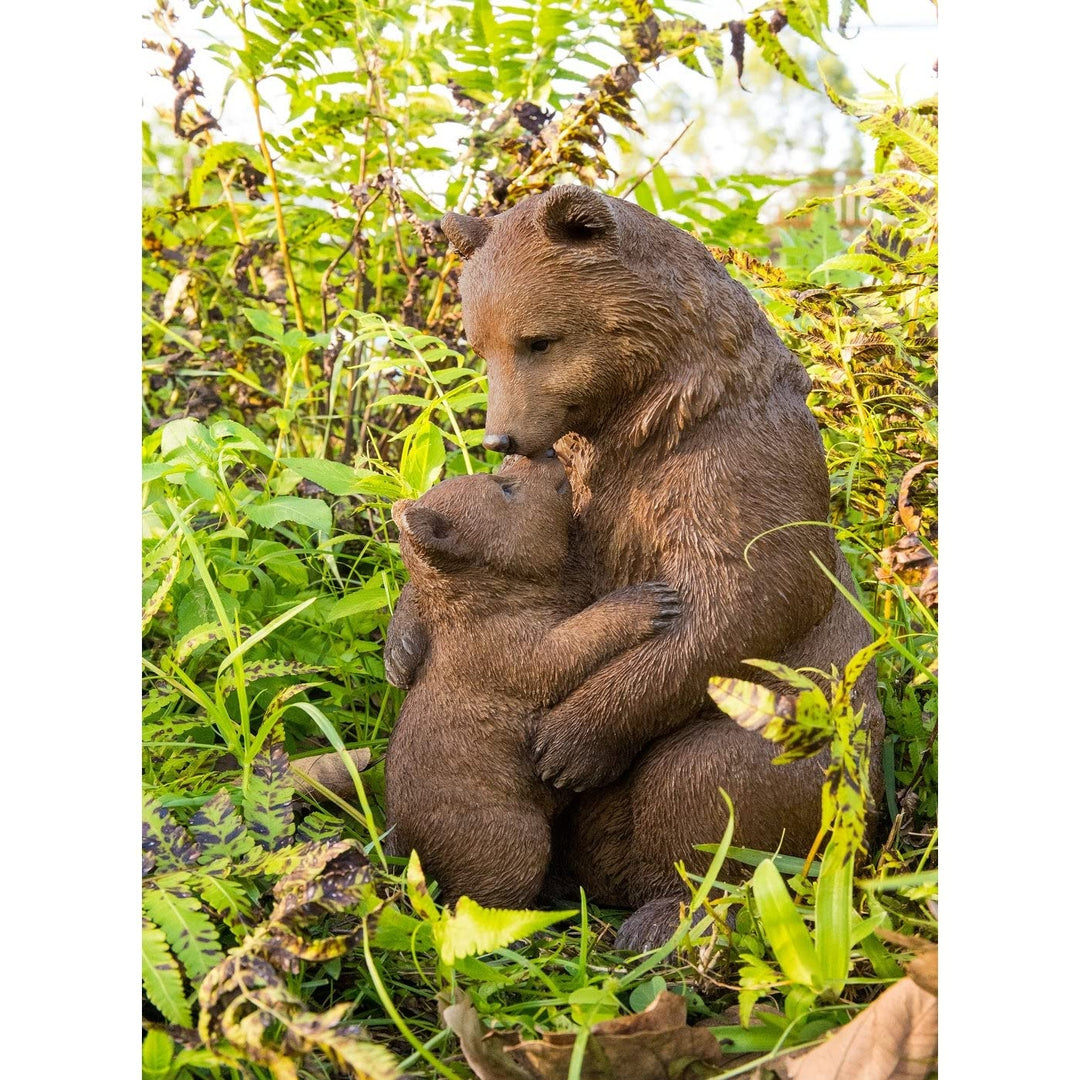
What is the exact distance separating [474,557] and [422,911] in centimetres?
48

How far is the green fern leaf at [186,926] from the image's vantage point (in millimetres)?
1270

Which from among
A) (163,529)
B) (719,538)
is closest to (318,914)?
(719,538)

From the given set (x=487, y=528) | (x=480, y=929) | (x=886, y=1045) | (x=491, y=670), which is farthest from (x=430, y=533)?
(x=886, y=1045)

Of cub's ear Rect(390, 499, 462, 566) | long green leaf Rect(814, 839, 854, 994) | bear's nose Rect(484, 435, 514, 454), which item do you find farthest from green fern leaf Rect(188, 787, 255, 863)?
long green leaf Rect(814, 839, 854, 994)

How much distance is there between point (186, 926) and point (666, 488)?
811mm

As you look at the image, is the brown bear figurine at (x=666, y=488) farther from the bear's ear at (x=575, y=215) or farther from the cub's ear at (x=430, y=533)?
the cub's ear at (x=430, y=533)

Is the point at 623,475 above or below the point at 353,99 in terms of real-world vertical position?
below

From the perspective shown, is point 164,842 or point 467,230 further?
point 467,230

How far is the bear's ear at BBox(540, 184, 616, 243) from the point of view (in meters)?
1.48

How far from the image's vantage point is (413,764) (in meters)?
1.65

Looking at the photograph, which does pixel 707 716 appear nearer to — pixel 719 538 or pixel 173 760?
pixel 719 538

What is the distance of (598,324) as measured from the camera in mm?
1523

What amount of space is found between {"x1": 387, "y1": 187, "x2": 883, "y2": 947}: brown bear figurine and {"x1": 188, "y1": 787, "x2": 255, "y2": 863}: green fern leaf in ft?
1.33

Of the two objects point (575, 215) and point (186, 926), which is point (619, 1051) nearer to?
point (186, 926)
